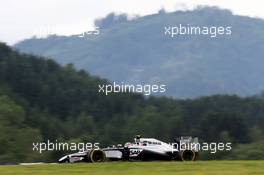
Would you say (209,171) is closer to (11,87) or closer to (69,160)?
(69,160)

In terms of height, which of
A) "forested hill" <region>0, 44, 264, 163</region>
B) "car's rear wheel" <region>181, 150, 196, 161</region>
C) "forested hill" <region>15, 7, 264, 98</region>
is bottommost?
"car's rear wheel" <region>181, 150, 196, 161</region>

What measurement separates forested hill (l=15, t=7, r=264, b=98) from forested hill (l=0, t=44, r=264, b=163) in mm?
7557

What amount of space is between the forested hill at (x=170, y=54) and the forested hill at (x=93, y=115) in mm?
7557

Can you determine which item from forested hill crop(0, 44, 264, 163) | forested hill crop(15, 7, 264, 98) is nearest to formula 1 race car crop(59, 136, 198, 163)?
forested hill crop(0, 44, 264, 163)

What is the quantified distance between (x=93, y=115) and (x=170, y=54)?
78.8 m

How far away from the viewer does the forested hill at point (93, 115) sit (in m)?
88.1

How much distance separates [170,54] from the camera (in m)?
179

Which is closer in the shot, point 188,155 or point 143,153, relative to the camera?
point 143,153

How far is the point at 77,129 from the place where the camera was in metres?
96.0

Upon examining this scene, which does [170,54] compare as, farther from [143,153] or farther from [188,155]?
[143,153]

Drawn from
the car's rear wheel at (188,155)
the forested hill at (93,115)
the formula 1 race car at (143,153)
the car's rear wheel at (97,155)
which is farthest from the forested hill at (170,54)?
the car's rear wheel at (97,155)

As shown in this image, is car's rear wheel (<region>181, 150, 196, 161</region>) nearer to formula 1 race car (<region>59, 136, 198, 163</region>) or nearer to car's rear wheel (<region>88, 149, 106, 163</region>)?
formula 1 race car (<region>59, 136, 198, 163</region>)

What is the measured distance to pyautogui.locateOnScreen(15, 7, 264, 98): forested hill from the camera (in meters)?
126

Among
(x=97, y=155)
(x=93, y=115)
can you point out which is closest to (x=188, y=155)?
(x=97, y=155)
